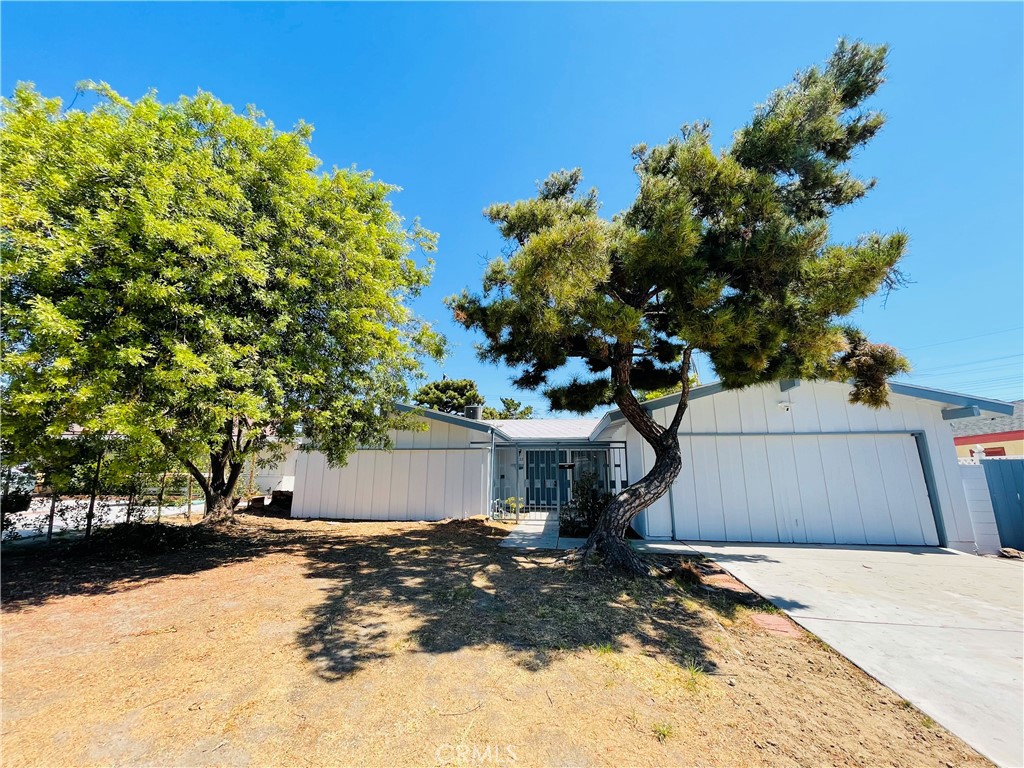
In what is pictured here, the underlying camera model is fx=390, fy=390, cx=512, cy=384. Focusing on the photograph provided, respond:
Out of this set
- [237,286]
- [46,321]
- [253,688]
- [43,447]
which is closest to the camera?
[253,688]

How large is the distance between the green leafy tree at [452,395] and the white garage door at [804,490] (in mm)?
21423

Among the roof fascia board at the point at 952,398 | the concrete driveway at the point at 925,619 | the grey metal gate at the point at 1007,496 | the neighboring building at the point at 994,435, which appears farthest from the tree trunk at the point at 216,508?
the neighboring building at the point at 994,435

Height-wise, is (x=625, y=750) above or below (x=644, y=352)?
below

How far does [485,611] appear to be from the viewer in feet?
14.2

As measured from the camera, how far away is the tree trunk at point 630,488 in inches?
238

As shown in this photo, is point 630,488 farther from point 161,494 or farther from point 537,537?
point 161,494

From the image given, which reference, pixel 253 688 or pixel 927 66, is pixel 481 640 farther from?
pixel 927 66

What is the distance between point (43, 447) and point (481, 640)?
20.4ft

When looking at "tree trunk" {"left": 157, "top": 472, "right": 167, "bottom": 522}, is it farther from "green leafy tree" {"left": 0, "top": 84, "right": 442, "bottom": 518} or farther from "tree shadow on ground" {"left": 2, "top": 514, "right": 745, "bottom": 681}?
"green leafy tree" {"left": 0, "top": 84, "right": 442, "bottom": 518}

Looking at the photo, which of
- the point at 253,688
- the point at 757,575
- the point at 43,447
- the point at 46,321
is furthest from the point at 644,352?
the point at 43,447

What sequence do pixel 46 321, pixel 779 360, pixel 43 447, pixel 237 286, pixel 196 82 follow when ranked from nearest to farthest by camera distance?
pixel 46 321 < pixel 43 447 < pixel 237 286 < pixel 779 360 < pixel 196 82

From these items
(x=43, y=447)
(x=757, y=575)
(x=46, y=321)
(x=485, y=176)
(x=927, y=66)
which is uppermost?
(x=485, y=176)

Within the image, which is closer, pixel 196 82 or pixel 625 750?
pixel 625 750

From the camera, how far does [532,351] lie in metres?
6.99
